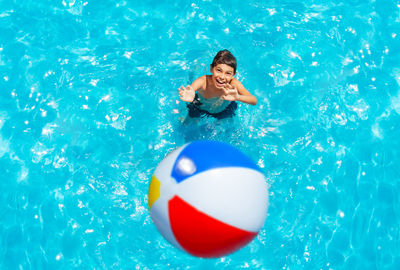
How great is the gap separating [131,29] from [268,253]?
14.0ft

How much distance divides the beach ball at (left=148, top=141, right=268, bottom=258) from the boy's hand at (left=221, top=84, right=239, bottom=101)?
1250mm

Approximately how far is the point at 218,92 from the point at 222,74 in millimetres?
524

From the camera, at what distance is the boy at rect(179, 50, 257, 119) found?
5277 mm

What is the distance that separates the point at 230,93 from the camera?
5344 mm

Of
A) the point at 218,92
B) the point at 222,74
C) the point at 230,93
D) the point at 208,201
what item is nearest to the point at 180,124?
the point at 218,92

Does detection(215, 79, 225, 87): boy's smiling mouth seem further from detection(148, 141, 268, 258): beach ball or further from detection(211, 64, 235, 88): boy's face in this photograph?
detection(148, 141, 268, 258): beach ball

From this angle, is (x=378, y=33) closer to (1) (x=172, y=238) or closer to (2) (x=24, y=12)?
(1) (x=172, y=238)

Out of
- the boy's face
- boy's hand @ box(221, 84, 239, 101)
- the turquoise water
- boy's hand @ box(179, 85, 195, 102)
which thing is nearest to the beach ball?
boy's hand @ box(179, 85, 195, 102)

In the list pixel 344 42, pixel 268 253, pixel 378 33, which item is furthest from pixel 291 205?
pixel 378 33

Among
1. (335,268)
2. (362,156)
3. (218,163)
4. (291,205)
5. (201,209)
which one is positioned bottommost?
(335,268)

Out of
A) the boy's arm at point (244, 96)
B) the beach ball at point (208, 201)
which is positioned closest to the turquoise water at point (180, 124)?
the boy's arm at point (244, 96)

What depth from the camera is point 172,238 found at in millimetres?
4148

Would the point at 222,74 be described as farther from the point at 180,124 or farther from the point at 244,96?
the point at 180,124

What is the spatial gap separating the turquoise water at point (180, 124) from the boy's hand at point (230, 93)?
1.08 m
